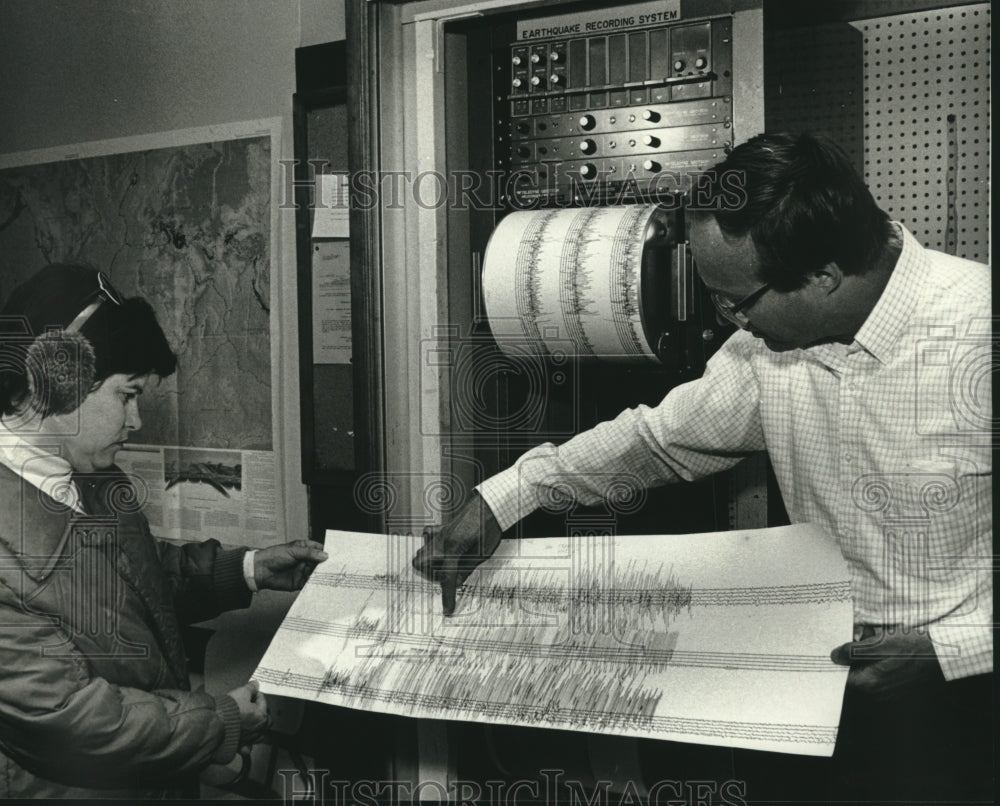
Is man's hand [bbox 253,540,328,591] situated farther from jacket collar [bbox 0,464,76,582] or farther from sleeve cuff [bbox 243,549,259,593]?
jacket collar [bbox 0,464,76,582]

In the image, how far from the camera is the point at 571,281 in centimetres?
147

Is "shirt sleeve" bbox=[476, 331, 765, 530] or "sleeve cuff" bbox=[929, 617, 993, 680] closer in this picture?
"sleeve cuff" bbox=[929, 617, 993, 680]

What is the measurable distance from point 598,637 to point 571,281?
491 mm

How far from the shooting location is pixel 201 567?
1709mm

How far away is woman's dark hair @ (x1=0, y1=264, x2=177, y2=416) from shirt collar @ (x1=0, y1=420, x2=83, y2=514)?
5cm

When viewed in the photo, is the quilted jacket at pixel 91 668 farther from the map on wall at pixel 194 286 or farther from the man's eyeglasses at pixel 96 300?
the man's eyeglasses at pixel 96 300

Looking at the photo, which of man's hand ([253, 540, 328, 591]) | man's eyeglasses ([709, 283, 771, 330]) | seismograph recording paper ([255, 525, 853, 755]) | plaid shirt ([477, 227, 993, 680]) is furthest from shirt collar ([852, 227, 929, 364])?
man's hand ([253, 540, 328, 591])

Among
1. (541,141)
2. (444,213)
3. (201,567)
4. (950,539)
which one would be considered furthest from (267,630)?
(950,539)

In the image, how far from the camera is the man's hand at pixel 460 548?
60.4 inches

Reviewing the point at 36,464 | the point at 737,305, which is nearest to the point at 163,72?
the point at 36,464

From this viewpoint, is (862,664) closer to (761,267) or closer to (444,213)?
(761,267)

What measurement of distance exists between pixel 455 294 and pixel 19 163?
779 mm

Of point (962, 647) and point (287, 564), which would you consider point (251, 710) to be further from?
point (962, 647)

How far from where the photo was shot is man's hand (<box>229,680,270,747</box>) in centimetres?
163
